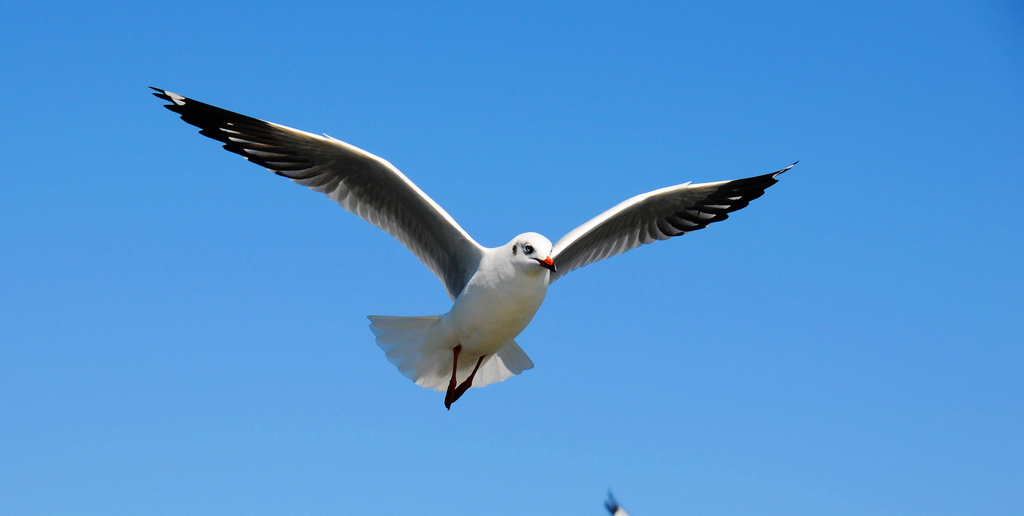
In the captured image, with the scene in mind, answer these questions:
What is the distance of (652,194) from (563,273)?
0.98 metres

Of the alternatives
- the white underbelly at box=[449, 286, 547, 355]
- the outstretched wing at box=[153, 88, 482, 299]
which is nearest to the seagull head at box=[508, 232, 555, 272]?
the white underbelly at box=[449, 286, 547, 355]

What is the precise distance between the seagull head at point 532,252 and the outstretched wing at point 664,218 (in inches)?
47.1

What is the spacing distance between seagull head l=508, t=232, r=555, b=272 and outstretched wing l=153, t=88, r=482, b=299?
2.09 ft

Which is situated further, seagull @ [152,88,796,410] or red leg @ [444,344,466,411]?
red leg @ [444,344,466,411]

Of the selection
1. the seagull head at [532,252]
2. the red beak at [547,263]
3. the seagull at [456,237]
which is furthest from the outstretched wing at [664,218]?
the red beak at [547,263]

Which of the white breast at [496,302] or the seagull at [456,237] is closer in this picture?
the white breast at [496,302]

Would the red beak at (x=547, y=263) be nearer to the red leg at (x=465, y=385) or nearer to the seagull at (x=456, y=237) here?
the seagull at (x=456, y=237)

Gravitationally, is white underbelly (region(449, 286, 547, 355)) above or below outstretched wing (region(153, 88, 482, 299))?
below

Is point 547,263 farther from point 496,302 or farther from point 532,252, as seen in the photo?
point 496,302

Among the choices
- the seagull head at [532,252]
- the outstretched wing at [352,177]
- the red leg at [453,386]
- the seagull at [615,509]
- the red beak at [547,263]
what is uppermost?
the outstretched wing at [352,177]

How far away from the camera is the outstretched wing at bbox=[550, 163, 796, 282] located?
7156 mm

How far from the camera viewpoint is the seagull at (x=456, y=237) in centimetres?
598

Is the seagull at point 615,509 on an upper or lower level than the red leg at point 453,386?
lower

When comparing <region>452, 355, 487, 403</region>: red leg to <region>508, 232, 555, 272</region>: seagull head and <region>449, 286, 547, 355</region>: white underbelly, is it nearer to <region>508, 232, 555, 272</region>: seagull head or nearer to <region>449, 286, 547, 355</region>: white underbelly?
<region>449, 286, 547, 355</region>: white underbelly
